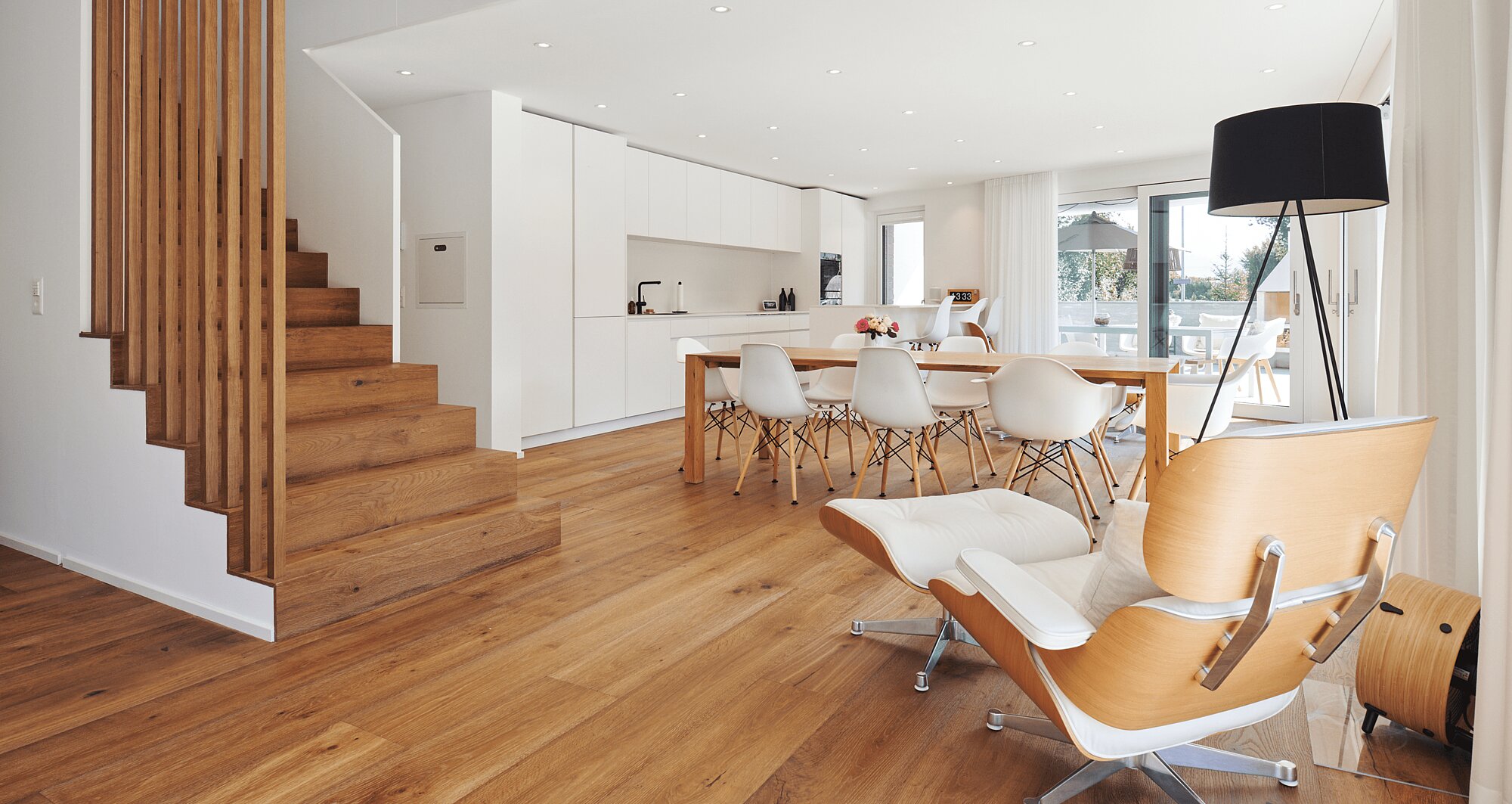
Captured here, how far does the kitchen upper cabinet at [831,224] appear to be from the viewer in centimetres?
924

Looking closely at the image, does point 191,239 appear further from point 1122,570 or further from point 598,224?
point 598,224

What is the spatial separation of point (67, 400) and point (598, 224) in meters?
3.79

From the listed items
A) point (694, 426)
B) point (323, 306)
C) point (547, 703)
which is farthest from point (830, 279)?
point (547, 703)

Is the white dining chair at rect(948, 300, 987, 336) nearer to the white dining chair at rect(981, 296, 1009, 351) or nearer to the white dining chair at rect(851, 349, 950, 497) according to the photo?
the white dining chair at rect(981, 296, 1009, 351)

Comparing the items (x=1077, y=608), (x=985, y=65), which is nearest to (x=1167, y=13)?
(x=985, y=65)

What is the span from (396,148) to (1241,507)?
11.8ft

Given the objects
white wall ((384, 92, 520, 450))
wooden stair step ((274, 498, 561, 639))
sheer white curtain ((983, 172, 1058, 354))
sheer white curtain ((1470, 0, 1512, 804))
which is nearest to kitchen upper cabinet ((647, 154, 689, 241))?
white wall ((384, 92, 520, 450))

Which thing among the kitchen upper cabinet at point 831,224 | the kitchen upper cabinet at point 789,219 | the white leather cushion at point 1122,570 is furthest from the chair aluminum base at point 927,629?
the kitchen upper cabinet at point 831,224

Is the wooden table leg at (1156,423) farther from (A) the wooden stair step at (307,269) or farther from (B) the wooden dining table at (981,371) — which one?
(A) the wooden stair step at (307,269)

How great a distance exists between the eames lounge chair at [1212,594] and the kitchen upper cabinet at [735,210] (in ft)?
22.2

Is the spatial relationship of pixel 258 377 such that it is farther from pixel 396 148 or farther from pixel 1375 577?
pixel 1375 577

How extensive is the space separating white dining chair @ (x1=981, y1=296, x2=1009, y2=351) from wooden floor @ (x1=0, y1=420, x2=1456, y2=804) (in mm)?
6101

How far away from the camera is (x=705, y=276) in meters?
8.71

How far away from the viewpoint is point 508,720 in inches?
81.0
